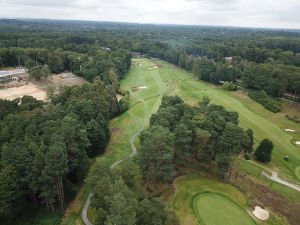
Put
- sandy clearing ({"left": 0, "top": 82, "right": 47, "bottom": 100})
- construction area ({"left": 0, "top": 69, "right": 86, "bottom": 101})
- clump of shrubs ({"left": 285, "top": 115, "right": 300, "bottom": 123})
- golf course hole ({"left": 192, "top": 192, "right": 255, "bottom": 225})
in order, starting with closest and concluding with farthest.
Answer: golf course hole ({"left": 192, "top": 192, "right": 255, "bottom": 225}) → clump of shrubs ({"left": 285, "top": 115, "right": 300, "bottom": 123}) → sandy clearing ({"left": 0, "top": 82, "right": 47, "bottom": 100}) → construction area ({"left": 0, "top": 69, "right": 86, "bottom": 101})

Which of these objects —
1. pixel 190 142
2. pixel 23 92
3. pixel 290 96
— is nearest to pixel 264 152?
pixel 190 142

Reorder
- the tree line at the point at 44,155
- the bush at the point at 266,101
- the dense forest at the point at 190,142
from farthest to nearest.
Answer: the bush at the point at 266,101 → the dense forest at the point at 190,142 → the tree line at the point at 44,155

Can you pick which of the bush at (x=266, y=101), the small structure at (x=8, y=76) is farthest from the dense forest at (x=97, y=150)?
the small structure at (x=8, y=76)

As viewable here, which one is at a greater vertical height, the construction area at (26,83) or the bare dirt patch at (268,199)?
the bare dirt patch at (268,199)

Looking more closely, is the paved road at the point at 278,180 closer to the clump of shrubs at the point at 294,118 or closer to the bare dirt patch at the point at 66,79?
the clump of shrubs at the point at 294,118

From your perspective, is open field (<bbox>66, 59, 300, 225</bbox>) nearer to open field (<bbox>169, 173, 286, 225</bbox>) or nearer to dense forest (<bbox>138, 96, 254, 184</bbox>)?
open field (<bbox>169, 173, 286, 225</bbox>)

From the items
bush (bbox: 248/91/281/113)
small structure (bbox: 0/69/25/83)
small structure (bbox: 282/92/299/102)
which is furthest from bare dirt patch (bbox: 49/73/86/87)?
small structure (bbox: 282/92/299/102)
